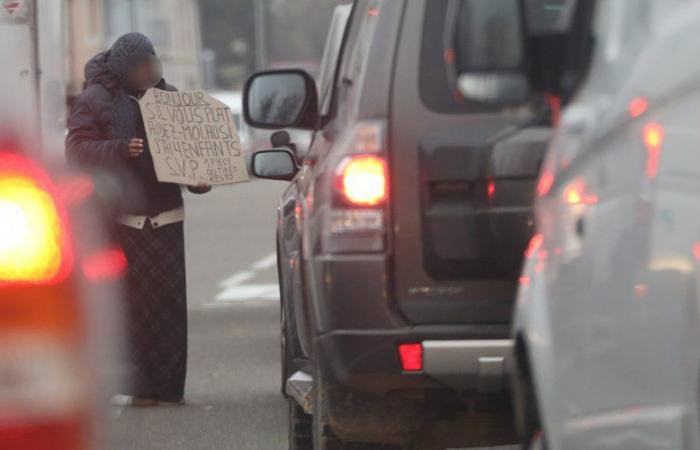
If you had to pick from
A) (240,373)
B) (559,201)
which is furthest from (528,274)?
(240,373)

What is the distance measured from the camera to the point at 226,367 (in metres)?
11.7

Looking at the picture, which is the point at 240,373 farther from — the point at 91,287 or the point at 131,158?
the point at 91,287

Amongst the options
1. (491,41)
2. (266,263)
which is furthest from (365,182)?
(266,263)

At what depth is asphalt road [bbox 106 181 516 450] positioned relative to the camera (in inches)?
347

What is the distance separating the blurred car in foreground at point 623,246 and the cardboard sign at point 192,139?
482 cm

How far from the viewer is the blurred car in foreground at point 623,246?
4051mm

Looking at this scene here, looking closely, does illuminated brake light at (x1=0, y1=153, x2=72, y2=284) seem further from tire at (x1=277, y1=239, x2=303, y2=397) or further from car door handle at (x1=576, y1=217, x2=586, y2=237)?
tire at (x1=277, y1=239, x2=303, y2=397)

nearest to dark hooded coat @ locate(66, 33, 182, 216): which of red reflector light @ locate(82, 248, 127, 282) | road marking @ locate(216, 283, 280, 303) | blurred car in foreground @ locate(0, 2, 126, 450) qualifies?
red reflector light @ locate(82, 248, 127, 282)

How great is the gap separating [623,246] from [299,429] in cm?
362

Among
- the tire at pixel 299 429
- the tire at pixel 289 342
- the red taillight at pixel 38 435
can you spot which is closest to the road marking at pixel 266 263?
the tire at pixel 289 342

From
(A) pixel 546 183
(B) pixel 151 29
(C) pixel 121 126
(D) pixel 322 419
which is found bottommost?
(D) pixel 322 419

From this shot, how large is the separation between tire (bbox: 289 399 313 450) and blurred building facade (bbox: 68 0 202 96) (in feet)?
183

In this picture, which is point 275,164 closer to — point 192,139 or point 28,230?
point 192,139

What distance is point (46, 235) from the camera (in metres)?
3.82
